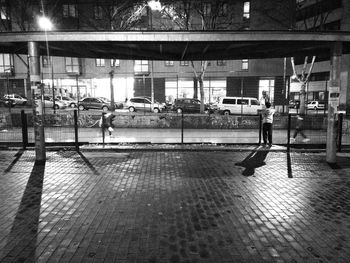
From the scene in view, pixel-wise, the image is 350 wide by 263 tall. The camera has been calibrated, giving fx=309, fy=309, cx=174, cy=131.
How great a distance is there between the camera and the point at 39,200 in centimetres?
603

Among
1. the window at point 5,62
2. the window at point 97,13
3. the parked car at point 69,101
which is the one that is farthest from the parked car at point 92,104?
the window at point 5,62

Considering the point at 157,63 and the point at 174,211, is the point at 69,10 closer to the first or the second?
the point at 157,63

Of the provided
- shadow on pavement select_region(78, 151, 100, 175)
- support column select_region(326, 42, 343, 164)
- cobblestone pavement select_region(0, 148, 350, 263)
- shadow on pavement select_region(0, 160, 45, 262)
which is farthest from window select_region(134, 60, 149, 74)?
shadow on pavement select_region(0, 160, 45, 262)

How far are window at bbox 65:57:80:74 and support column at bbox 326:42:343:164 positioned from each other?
38.0 m

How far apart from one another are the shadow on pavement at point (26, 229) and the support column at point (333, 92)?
26.2 ft

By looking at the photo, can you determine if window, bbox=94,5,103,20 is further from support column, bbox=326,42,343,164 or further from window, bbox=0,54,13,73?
support column, bbox=326,42,343,164

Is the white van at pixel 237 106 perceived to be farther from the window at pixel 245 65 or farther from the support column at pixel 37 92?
the support column at pixel 37 92

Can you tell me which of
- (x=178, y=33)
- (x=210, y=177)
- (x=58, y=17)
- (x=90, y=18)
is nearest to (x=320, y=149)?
(x=210, y=177)

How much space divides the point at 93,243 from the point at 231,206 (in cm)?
264

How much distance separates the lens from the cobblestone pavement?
4133mm

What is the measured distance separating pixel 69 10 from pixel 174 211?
39.6 m

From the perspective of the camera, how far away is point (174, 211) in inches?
217

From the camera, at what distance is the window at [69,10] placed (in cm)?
3828

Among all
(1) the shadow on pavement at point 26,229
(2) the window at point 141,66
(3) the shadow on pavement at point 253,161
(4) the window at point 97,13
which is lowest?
(1) the shadow on pavement at point 26,229
